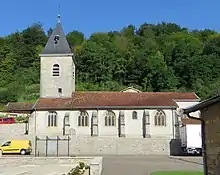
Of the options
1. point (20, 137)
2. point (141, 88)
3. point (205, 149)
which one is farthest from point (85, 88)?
point (205, 149)

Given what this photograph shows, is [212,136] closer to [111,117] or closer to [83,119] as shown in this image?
[111,117]

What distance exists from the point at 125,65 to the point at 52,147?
178ft

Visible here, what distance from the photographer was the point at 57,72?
Result: 53531mm

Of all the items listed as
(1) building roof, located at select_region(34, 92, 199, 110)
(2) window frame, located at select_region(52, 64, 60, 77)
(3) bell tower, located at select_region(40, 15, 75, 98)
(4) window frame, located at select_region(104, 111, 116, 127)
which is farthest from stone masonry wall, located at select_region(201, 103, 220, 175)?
(2) window frame, located at select_region(52, 64, 60, 77)

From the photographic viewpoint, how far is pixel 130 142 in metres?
38.8

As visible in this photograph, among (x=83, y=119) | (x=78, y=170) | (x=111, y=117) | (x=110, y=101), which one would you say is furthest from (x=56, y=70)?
(x=78, y=170)

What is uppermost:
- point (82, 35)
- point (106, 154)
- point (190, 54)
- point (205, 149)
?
point (82, 35)

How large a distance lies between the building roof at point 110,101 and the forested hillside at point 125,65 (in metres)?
25.2

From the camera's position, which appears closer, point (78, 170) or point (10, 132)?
point (78, 170)

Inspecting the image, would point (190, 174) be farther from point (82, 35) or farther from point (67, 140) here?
point (82, 35)

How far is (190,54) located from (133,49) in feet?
46.7

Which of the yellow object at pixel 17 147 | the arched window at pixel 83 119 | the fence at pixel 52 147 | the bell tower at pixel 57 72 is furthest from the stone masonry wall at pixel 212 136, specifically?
the bell tower at pixel 57 72

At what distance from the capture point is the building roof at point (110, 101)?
1928 inches

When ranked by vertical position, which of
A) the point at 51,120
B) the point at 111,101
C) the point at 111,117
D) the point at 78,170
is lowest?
the point at 78,170
